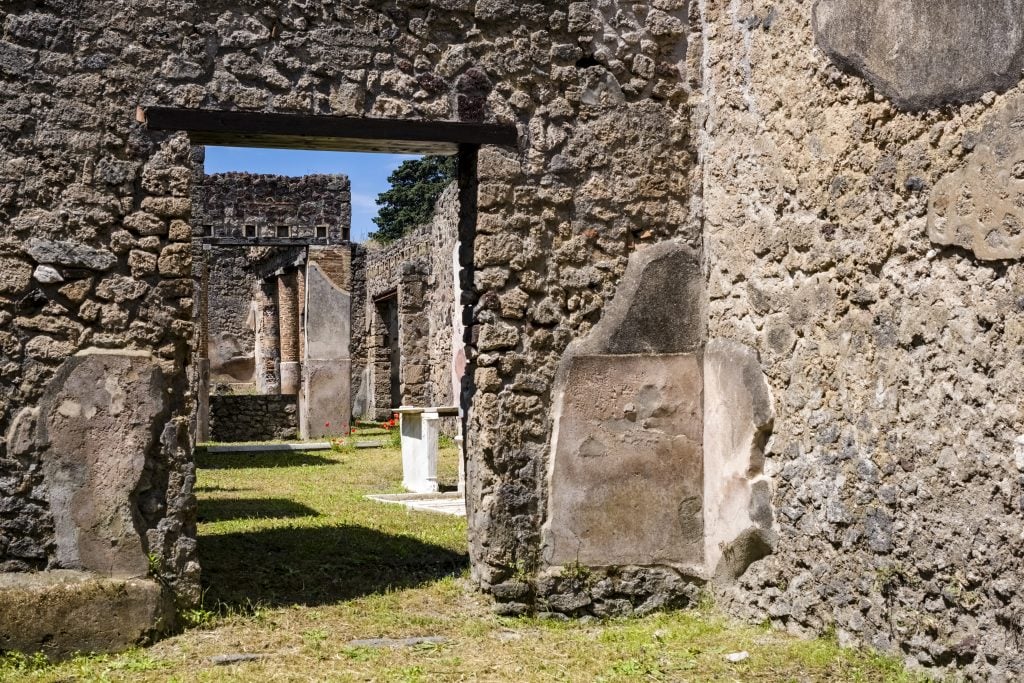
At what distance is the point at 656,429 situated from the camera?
5.62m

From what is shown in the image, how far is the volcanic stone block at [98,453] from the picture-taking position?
196 inches

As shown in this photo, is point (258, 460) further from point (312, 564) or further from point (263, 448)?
point (312, 564)

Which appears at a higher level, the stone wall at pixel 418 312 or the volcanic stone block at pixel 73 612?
the stone wall at pixel 418 312

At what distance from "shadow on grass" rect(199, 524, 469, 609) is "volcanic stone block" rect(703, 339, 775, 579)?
5.73ft

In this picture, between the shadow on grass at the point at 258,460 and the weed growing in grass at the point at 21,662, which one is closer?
the weed growing in grass at the point at 21,662

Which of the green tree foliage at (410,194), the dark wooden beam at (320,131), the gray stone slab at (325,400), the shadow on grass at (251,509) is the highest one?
the green tree foliage at (410,194)

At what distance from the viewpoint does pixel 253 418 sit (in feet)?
59.1

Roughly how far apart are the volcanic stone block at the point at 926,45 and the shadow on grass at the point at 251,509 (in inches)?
234

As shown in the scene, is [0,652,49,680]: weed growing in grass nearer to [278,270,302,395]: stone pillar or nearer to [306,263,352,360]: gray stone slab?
[306,263,352,360]: gray stone slab

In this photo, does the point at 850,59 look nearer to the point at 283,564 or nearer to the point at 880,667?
the point at 880,667

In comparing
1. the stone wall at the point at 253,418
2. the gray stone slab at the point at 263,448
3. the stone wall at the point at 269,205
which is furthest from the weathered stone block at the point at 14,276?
the stone wall at the point at 269,205

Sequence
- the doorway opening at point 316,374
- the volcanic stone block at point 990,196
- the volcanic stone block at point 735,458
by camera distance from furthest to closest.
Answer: the doorway opening at point 316,374
the volcanic stone block at point 735,458
the volcanic stone block at point 990,196

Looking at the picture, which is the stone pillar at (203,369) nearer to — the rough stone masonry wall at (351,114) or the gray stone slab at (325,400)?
the gray stone slab at (325,400)

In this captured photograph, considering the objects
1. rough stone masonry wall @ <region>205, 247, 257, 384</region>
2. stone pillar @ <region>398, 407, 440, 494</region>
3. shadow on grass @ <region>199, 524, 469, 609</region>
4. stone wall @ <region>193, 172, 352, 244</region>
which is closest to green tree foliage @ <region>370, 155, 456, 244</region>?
rough stone masonry wall @ <region>205, 247, 257, 384</region>
